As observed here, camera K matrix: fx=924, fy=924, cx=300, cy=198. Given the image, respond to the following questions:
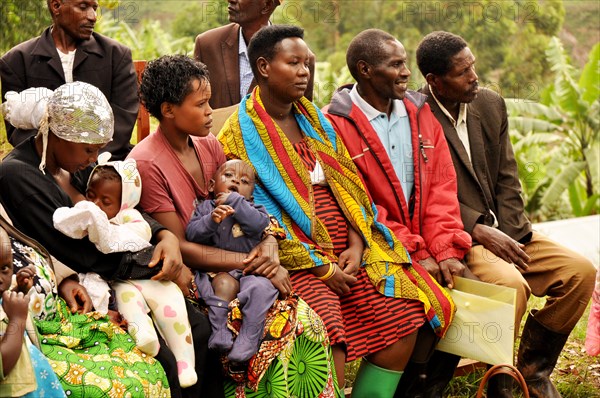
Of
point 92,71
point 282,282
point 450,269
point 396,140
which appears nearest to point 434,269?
point 450,269

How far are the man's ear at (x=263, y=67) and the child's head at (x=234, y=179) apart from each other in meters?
0.56

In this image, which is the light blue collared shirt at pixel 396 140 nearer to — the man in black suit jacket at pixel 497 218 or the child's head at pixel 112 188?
the man in black suit jacket at pixel 497 218

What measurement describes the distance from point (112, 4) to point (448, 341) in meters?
4.46

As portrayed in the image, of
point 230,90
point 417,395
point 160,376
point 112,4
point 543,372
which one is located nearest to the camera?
point 160,376

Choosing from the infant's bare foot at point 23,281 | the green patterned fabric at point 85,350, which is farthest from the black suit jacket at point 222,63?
the infant's bare foot at point 23,281

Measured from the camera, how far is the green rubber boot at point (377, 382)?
4605 mm

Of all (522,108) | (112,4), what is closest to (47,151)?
(112,4)

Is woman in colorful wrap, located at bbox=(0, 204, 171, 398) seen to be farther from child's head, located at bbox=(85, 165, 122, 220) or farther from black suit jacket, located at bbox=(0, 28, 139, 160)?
black suit jacket, located at bbox=(0, 28, 139, 160)

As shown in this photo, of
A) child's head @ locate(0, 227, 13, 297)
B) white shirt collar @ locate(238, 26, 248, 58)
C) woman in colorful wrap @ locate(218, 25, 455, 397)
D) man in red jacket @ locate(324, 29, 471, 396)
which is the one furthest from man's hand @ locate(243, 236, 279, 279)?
white shirt collar @ locate(238, 26, 248, 58)

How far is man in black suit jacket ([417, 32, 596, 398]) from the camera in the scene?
17.0ft

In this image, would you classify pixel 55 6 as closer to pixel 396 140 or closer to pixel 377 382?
pixel 396 140

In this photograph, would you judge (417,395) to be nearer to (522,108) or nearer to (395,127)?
(395,127)

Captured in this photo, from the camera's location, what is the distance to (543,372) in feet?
17.5

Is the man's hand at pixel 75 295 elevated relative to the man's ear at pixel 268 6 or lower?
lower
